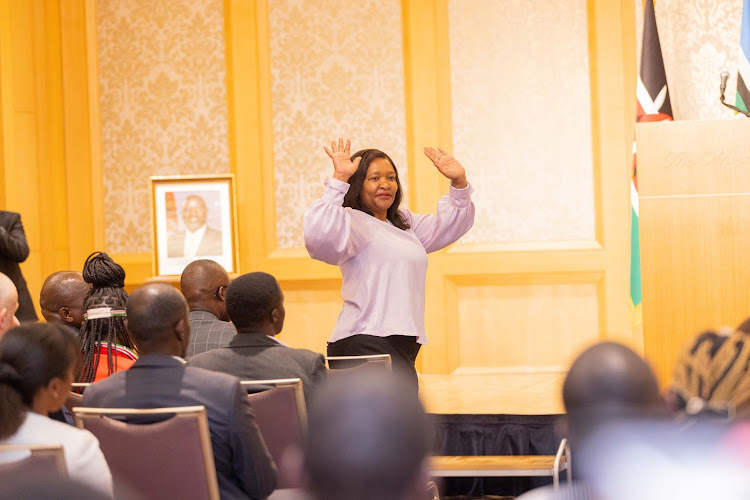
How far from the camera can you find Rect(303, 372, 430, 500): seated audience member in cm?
92

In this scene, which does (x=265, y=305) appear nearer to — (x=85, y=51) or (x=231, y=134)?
(x=231, y=134)

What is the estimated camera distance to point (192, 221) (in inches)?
255

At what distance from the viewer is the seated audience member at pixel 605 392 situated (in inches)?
47.4

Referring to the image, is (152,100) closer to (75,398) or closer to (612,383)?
(75,398)

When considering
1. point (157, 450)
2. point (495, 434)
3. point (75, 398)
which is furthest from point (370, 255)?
point (157, 450)

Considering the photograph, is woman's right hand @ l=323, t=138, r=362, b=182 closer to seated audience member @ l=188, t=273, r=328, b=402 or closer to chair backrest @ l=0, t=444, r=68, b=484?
seated audience member @ l=188, t=273, r=328, b=402

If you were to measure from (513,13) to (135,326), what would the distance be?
4.60 meters

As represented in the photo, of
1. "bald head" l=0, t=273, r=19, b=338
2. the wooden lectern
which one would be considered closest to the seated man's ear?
"bald head" l=0, t=273, r=19, b=338

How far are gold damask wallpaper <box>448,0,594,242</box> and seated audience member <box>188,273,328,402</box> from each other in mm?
3664

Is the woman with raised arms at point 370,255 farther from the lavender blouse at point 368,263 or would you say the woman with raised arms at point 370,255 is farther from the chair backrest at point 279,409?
the chair backrest at point 279,409

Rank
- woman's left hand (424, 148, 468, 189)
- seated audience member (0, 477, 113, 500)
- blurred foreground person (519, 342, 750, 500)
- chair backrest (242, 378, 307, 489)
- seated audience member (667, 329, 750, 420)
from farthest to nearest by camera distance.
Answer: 1. woman's left hand (424, 148, 468, 189)
2. chair backrest (242, 378, 307, 489)
3. seated audience member (667, 329, 750, 420)
4. blurred foreground person (519, 342, 750, 500)
5. seated audience member (0, 477, 113, 500)

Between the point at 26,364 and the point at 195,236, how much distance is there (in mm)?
4368

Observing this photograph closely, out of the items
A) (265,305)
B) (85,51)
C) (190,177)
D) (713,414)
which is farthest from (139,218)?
(713,414)

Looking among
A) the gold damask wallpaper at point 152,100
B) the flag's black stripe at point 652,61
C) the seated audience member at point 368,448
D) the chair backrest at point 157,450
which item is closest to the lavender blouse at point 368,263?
the chair backrest at point 157,450
